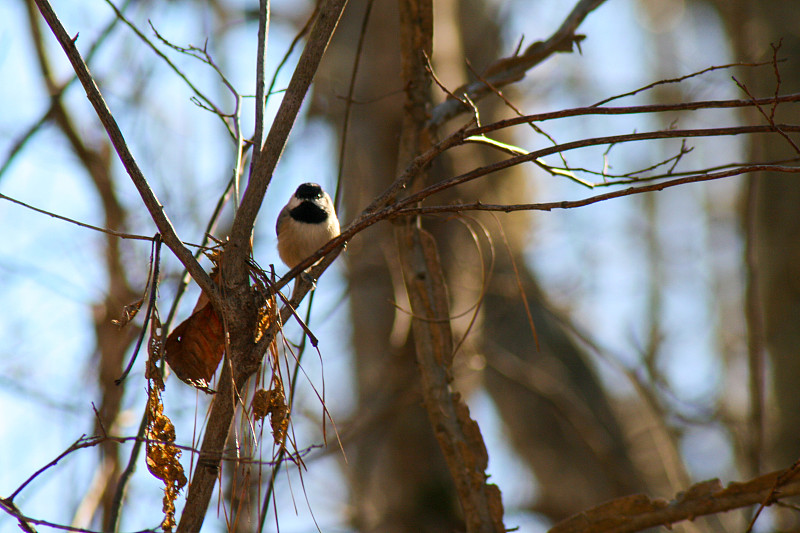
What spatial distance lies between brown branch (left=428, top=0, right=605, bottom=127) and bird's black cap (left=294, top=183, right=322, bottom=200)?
0.99 m

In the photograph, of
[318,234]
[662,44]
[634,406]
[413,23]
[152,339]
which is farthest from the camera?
[662,44]

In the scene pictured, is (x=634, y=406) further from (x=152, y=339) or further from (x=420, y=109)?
(x=152, y=339)

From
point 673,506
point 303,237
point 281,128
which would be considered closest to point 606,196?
point 281,128

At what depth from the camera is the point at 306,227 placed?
10.3 ft

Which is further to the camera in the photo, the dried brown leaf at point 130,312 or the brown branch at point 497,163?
the dried brown leaf at point 130,312

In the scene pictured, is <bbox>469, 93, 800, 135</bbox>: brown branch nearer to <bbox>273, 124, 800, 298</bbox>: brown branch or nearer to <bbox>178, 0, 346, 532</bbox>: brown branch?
<bbox>273, 124, 800, 298</bbox>: brown branch

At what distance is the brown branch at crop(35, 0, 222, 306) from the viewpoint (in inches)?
57.2

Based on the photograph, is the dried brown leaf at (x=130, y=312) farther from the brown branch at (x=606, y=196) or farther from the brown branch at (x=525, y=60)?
the brown branch at (x=525, y=60)

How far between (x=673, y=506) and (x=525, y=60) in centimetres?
158

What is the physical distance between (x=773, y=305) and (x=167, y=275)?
12.7 ft

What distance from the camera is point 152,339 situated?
5.29 ft

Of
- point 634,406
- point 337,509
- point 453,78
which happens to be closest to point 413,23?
point 453,78

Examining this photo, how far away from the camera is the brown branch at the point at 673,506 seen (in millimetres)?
2020

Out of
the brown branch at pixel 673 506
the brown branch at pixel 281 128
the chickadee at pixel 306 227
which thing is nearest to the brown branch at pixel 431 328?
the brown branch at pixel 673 506
